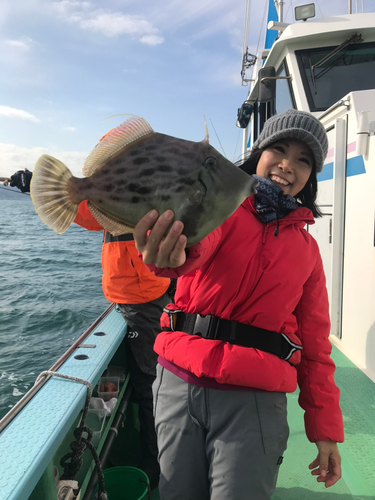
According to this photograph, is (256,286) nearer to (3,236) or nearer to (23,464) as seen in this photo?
(23,464)

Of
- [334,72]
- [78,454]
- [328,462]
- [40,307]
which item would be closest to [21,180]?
[78,454]

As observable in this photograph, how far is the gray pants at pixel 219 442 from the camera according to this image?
4.67 ft

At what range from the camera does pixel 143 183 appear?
1237 millimetres

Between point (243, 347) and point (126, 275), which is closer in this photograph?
point (243, 347)

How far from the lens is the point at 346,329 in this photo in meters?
3.74

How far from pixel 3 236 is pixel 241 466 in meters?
28.3

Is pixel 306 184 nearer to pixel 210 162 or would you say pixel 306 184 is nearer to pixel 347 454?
pixel 210 162

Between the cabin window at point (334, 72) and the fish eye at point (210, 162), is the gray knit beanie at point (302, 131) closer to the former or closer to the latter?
the fish eye at point (210, 162)

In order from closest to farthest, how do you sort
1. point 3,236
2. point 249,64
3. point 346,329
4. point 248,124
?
point 346,329
point 248,124
point 249,64
point 3,236

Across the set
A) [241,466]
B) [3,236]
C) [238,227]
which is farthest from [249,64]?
[3,236]

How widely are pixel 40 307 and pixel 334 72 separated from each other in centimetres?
952

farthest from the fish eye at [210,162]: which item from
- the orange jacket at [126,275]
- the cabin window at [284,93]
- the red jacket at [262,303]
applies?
the cabin window at [284,93]

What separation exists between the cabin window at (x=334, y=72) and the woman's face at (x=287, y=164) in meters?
3.44

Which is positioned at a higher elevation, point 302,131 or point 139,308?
point 302,131
